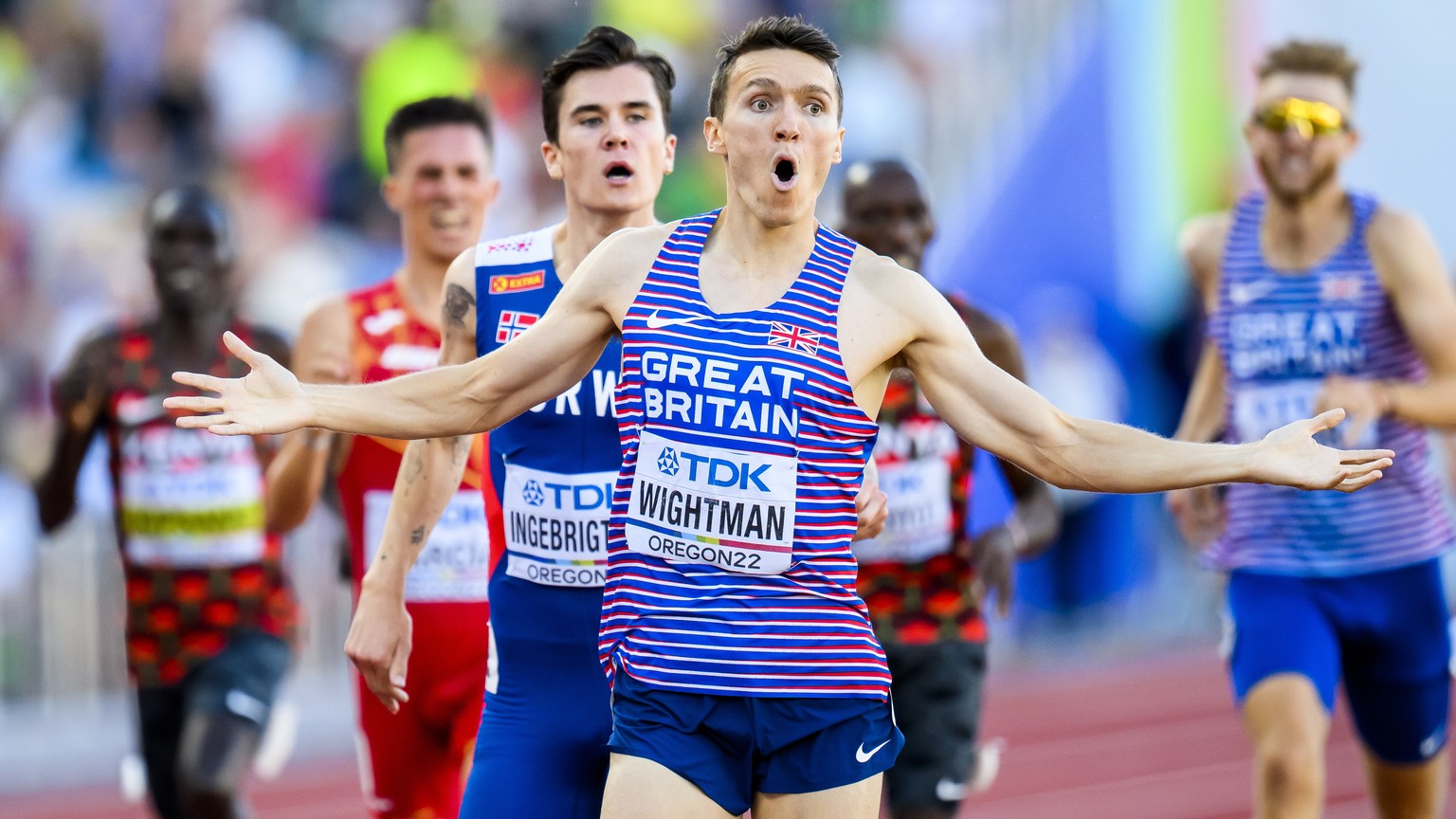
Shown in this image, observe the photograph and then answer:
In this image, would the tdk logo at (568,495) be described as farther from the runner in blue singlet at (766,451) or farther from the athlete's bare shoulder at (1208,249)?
the athlete's bare shoulder at (1208,249)

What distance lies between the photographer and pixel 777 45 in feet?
13.5

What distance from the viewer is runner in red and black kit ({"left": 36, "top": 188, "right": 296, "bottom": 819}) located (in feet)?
23.4

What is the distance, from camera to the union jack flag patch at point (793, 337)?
3963 millimetres

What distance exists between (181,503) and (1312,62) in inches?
162

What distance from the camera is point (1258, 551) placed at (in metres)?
6.53

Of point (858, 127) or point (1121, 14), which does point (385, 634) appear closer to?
point (858, 127)

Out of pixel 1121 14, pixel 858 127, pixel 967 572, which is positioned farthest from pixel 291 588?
pixel 1121 14

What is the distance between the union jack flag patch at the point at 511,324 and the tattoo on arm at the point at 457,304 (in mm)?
93

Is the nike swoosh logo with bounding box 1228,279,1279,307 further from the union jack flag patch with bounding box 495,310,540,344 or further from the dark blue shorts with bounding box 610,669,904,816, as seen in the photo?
the dark blue shorts with bounding box 610,669,904,816

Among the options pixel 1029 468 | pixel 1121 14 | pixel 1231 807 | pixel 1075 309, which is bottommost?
pixel 1231 807

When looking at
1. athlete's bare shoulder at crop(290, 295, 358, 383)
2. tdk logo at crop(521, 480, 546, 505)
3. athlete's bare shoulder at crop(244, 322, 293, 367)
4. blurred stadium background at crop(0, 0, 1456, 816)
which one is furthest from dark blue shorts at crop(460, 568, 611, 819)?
blurred stadium background at crop(0, 0, 1456, 816)

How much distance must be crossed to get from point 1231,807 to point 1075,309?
18.2ft

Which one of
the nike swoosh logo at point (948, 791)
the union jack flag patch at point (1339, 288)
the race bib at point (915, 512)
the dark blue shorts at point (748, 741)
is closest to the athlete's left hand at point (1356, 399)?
the union jack flag patch at point (1339, 288)

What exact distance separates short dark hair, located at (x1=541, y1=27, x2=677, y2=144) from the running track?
5738 mm
